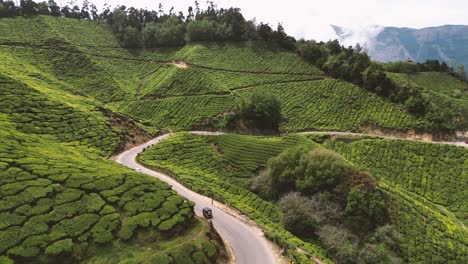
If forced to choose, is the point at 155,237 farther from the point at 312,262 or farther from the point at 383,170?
the point at 383,170

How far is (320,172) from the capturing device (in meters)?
53.0

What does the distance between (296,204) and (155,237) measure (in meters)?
22.2

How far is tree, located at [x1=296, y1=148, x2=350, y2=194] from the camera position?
174 feet

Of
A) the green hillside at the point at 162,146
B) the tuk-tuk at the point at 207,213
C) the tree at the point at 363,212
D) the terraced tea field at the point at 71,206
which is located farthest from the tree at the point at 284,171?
the terraced tea field at the point at 71,206

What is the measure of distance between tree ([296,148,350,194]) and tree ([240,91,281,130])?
2987 cm

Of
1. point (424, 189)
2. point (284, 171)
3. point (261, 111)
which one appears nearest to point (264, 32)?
point (261, 111)

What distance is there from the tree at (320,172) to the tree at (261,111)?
29.9 metres

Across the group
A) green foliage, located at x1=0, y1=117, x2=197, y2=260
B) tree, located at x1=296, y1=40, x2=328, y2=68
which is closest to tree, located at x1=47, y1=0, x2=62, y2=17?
tree, located at x1=296, y1=40, x2=328, y2=68

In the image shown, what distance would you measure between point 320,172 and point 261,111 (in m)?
33.2

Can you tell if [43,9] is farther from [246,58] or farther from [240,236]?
[240,236]

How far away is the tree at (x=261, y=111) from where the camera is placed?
84.0 m

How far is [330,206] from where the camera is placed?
50.3 m

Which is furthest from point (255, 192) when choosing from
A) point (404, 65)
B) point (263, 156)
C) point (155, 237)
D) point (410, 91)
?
point (404, 65)

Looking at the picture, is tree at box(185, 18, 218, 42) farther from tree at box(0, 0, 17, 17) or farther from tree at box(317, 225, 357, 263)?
tree at box(317, 225, 357, 263)
